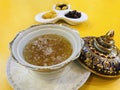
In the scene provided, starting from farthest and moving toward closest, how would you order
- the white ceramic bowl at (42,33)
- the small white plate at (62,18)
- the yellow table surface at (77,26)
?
1. the small white plate at (62,18)
2. the yellow table surface at (77,26)
3. the white ceramic bowl at (42,33)

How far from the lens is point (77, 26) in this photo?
1085 millimetres

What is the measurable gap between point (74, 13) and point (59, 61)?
0.42 metres

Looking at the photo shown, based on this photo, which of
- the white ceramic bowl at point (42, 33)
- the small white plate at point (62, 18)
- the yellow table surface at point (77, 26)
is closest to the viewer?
the white ceramic bowl at point (42, 33)

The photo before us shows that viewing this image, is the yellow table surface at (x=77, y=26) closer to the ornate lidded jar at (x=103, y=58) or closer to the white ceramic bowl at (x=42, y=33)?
the ornate lidded jar at (x=103, y=58)

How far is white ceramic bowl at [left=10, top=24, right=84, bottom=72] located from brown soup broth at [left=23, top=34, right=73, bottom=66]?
0.05 ft

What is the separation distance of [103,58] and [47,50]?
217 millimetres

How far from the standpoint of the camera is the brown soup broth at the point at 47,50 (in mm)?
748

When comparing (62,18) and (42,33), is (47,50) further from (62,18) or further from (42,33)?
(62,18)

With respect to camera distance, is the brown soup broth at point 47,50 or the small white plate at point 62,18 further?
the small white plate at point 62,18

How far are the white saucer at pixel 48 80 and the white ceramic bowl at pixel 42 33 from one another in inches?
3.5

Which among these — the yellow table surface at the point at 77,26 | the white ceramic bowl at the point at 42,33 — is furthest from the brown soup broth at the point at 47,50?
the yellow table surface at the point at 77,26

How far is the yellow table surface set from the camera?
2.69 ft

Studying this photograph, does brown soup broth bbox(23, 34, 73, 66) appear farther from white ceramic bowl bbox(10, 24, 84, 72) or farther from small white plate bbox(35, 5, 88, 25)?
small white plate bbox(35, 5, 88, 25)

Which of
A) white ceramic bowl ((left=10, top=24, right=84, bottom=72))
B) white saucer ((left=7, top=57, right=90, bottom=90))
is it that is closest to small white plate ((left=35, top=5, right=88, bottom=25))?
white ceramic bowl ((left=10, top=24, right=84, bottom=72))
